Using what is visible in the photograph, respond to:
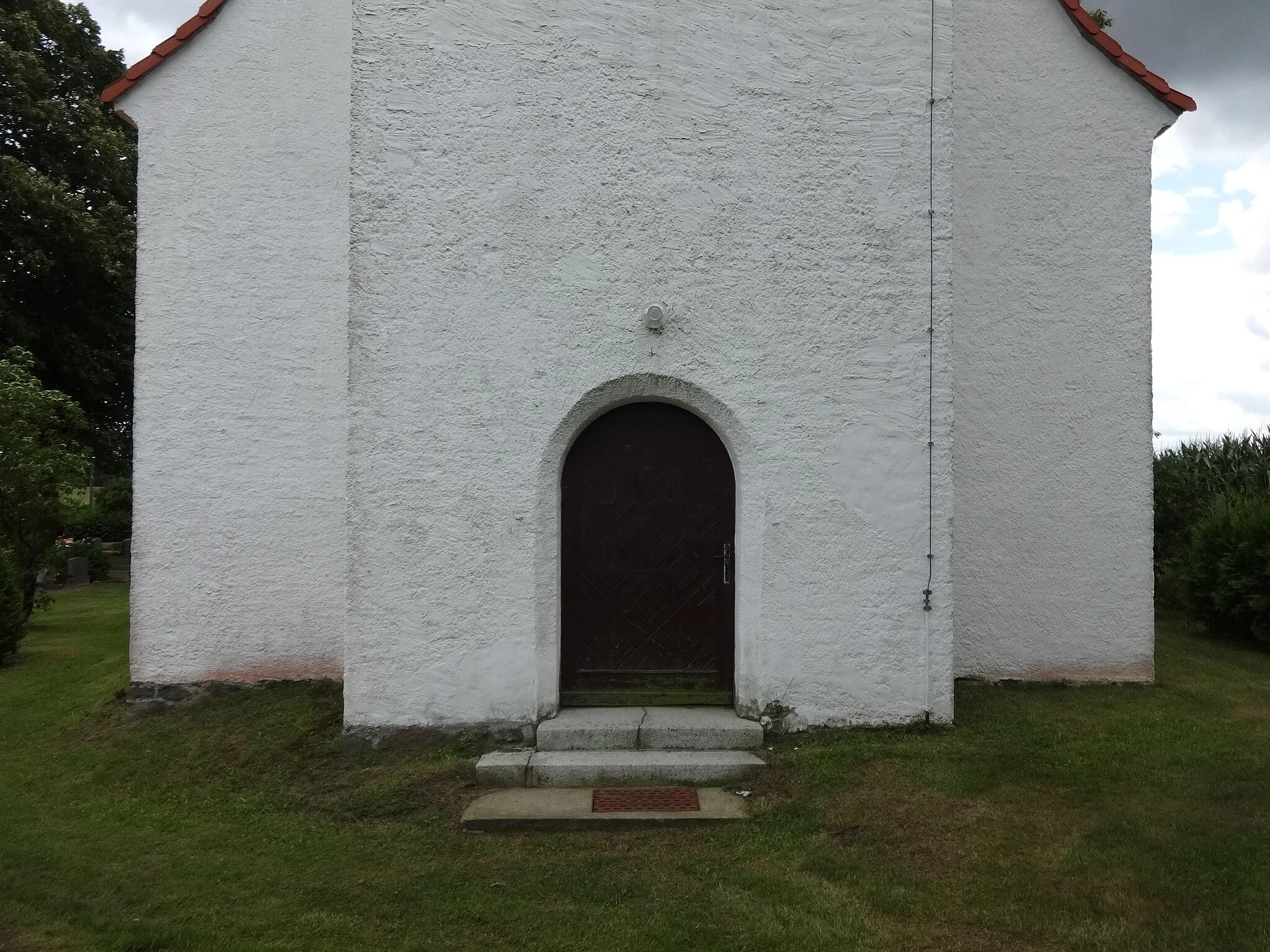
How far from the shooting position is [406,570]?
6.09 metres

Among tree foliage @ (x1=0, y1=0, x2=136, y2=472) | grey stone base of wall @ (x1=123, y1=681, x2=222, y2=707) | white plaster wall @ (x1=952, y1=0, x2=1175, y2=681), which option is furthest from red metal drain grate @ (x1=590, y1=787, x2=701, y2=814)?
tree foliage @ (x1=0, y1=0, x2=136, y2=472)

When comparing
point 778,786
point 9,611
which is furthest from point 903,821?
point 9,611

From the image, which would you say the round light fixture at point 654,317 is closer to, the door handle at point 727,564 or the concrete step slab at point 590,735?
the door handle at point 727,564

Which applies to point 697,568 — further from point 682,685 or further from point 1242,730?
point 1242,730

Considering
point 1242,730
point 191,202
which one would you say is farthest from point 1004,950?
point 191,202

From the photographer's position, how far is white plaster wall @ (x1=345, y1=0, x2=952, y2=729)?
20.0ft

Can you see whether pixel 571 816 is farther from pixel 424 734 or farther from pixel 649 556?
pixel 649 556

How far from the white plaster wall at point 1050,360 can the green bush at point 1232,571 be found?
254 cm

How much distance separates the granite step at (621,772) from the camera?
556 cm

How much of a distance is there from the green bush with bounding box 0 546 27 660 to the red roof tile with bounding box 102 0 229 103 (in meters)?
5.36

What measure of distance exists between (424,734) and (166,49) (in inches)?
237

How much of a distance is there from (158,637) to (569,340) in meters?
4.37

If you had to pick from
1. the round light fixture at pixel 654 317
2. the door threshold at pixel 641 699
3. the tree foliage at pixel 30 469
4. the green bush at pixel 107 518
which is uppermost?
the round light fixture at pixel 654 317

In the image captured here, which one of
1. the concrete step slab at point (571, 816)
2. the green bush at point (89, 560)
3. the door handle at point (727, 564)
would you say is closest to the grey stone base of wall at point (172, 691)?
the concrete step slab at point (571, 816)
